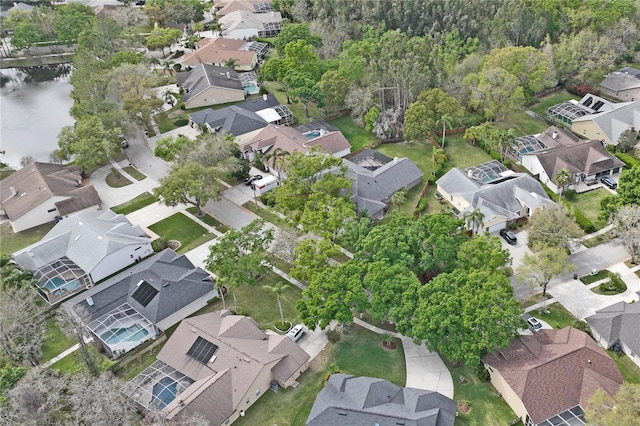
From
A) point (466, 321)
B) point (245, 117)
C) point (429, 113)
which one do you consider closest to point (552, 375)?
point (466, 321)

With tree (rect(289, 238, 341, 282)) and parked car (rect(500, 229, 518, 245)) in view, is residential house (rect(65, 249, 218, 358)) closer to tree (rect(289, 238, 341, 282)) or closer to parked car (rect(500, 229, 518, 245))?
tree (rect(289, 238, 341, 282))

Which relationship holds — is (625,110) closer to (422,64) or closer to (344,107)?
(422,64)

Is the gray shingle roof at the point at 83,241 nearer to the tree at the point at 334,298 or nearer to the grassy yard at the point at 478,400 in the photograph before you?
the tree at the point at 334,298

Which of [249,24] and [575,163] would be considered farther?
[249,24]

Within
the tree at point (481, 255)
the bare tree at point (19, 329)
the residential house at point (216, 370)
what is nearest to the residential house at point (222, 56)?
the bare tree at point (19, 329)

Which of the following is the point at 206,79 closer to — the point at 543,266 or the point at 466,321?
the point at 543,266

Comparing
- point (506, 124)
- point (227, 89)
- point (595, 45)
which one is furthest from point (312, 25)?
point (595, 45)
